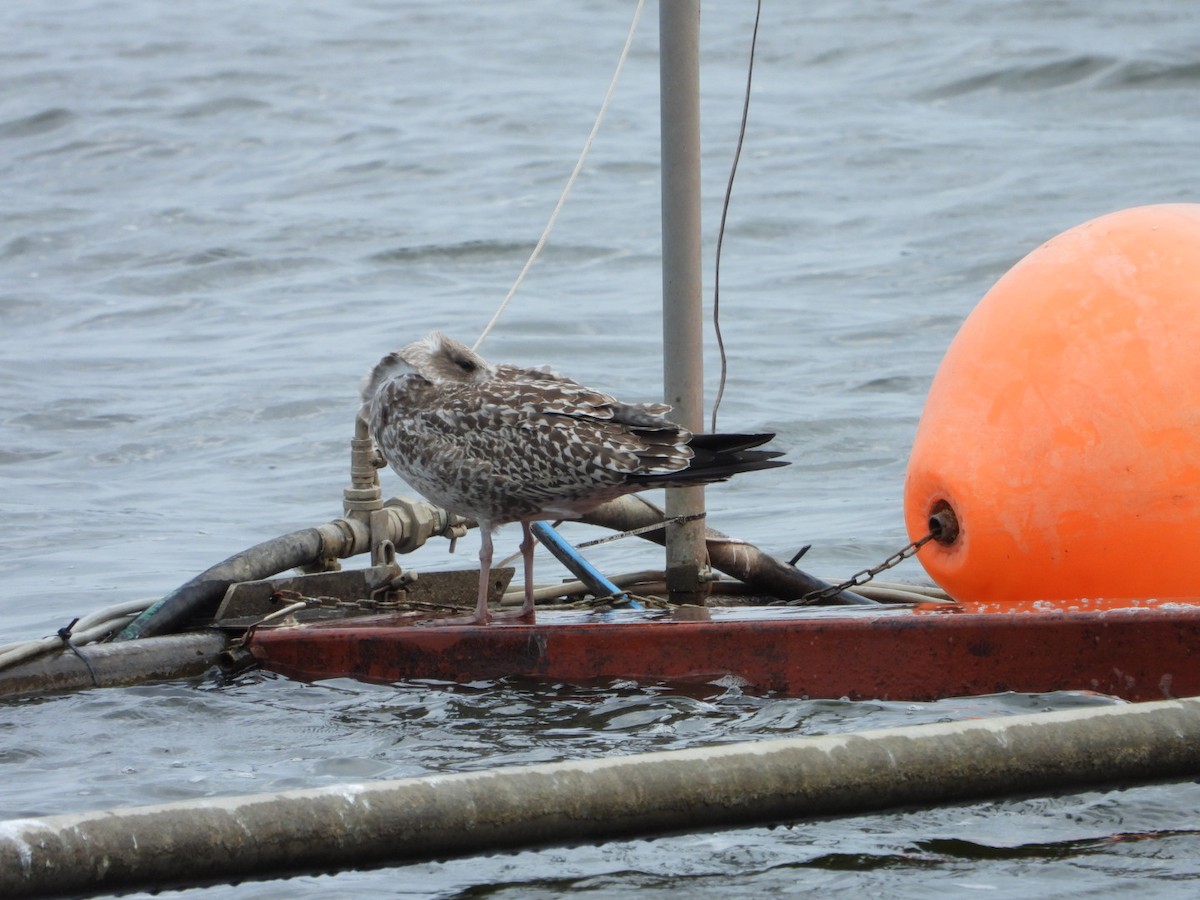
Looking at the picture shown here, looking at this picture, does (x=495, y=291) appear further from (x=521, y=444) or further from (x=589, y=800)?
(x=589, y=800)

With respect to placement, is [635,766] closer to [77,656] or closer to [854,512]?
[77,656]

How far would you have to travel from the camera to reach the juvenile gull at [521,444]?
19.4 feet

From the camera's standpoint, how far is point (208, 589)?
6504 mm

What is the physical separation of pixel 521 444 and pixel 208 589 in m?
1.33

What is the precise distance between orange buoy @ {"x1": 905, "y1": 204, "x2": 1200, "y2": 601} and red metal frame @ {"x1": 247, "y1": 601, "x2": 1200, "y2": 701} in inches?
13.1

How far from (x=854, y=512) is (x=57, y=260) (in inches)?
481

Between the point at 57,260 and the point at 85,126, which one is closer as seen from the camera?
the point at 57,260

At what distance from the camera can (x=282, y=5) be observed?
108 ft

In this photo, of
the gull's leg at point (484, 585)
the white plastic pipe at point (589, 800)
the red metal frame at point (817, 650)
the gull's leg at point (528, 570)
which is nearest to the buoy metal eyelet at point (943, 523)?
the red metal frame at point (817, 650)

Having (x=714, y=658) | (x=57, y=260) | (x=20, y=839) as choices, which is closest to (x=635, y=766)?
(x=20, y=839)

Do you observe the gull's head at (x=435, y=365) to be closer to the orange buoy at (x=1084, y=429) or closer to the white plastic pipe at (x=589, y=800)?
the orange buoy at (x=1084, y=429)

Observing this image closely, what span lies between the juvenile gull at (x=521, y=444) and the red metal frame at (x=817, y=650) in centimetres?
30

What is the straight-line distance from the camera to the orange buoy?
222 inches

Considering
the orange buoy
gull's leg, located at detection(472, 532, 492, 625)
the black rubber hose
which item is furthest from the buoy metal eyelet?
the black rubber hose
